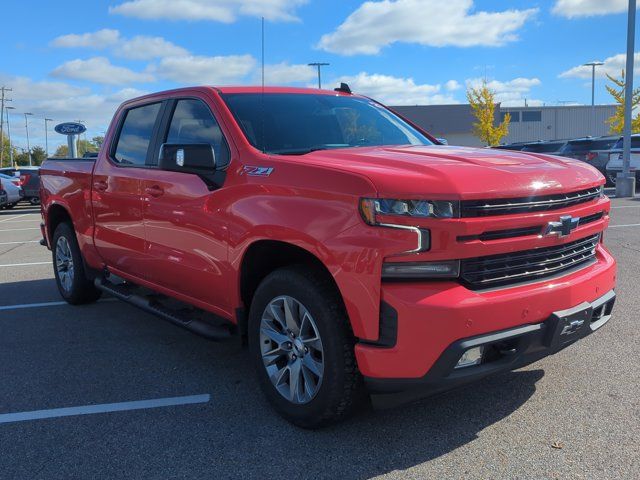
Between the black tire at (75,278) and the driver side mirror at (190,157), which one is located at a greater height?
the driver side mirror at (190,157)

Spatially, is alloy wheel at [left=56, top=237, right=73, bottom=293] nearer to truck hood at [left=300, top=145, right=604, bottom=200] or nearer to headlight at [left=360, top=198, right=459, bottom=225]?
truck hood at [left=300, top=145, right=604, bottom=200]

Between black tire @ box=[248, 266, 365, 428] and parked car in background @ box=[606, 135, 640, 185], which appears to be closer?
black tire @ box=[248, 266, 365, 428]

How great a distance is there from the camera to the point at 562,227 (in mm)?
3107

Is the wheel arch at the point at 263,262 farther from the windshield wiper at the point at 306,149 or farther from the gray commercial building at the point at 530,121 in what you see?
the gray commercial building at the point at 530,121

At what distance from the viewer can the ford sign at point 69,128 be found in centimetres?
2325

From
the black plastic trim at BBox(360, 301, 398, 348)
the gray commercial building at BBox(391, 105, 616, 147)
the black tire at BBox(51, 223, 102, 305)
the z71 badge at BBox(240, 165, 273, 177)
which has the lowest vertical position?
the black tire at BBox(51, 223, 102, 305)

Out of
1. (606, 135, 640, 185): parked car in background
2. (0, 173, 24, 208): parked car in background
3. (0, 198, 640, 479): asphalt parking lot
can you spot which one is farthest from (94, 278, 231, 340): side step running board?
(606, 135, 640, 185): parked car in background

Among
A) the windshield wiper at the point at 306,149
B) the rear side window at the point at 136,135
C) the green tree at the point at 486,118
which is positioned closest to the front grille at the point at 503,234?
the windshield wiper at the point at 306,149

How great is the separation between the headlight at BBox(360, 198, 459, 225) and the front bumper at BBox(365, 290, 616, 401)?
23.4 inches

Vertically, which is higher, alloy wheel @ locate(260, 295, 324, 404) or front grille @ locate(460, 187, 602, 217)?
front grille @ locate(460, 187, 602, 217)

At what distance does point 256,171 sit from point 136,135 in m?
2.02

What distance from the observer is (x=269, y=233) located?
3.29m

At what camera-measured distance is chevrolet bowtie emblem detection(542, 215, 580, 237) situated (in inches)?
120

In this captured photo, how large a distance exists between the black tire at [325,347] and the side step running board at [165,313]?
639 millimetres
